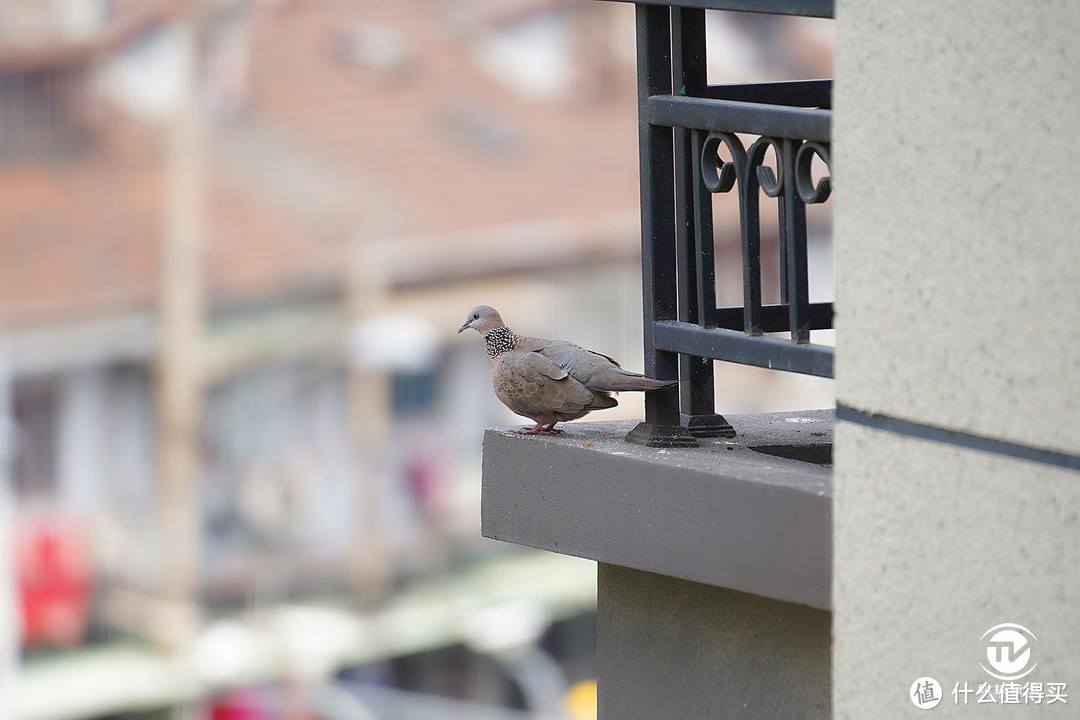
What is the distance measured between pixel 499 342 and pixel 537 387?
13.6 inches

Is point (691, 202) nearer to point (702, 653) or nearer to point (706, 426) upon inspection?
point (706, 426)

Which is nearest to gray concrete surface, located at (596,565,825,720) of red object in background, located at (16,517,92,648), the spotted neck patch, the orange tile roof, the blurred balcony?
the blurred balcony

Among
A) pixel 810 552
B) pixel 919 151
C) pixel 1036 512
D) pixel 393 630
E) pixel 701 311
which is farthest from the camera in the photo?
pixel 393 630

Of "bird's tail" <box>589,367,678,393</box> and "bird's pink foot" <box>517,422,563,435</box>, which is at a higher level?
"bird's tail" <box>589,367,678,393</box>

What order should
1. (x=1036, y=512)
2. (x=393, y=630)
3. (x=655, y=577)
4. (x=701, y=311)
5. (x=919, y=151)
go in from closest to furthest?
(x=1036, y=512), (x=919, y=151), (x=701, y=311), (x=655, y=577), (x=393, y=630)

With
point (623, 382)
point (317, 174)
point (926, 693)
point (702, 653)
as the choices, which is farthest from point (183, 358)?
point (926, 693)

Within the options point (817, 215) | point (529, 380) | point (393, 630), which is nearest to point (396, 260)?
point (393, 630)

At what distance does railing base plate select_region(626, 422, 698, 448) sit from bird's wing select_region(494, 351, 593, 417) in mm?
405

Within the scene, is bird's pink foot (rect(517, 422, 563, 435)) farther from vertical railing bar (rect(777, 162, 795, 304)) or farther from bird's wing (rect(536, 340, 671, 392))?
vertical railing bar (rect(777, 162, 795, 304))

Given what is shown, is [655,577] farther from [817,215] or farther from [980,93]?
[817,215]

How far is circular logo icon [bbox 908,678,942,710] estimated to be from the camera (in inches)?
89.7

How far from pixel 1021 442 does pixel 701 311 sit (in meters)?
0.94

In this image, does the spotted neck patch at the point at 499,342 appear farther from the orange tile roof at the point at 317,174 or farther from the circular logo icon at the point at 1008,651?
the orange tile roof at the point at 317,174

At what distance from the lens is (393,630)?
18406mm
